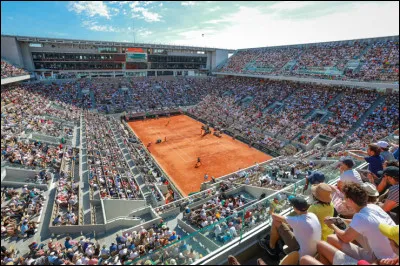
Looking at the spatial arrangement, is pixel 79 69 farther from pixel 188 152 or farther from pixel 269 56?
pixel 269 56

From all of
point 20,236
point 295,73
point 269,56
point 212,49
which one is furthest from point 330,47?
point 20,236

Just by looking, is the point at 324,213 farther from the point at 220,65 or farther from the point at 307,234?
the point at 220,65

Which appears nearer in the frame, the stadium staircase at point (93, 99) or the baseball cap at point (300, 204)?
the baseball cap at point (300, 204)

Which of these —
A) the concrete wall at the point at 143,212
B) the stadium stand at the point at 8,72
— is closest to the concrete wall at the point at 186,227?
the concrete wall at the point at 143,212

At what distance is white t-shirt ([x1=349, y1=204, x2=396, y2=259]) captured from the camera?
3104 millimetres

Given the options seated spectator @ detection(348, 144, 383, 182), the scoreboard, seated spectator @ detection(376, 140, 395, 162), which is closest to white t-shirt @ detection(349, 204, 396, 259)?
seated spectator @ detection(348, 144, 383, 182)

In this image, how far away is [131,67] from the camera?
164 feet

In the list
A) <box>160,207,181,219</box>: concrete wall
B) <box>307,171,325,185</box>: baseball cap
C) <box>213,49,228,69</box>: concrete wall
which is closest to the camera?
<box>307,171,325,185</box>: baseball cap

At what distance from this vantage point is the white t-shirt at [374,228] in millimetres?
3104

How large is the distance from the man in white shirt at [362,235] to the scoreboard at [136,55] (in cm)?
5222

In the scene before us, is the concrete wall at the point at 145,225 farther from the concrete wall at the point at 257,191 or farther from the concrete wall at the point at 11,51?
the concrete wall at the point at 11,51

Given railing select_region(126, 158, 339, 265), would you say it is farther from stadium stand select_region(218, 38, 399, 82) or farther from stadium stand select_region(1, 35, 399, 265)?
stadium stand select_region(218, 38, 399, 82)

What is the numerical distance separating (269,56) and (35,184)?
46.6m

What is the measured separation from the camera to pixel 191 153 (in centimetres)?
2589
